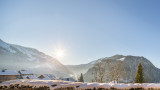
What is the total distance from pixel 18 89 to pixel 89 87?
6159 mm

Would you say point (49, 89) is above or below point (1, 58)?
below

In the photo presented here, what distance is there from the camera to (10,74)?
56000 millimetres

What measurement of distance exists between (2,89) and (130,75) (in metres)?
150

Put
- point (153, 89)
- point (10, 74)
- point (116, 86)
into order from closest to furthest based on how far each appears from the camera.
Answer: point (153, 89)
point (116, 86)
point (10, 74)

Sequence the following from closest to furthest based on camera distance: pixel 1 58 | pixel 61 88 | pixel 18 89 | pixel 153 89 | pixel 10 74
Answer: pixel 153 89, pixel 61 88, pixel 18 89, pixel 10 74, pixel 1 58

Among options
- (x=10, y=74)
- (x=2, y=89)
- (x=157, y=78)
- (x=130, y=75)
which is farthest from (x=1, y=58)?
(x=157, y=78)

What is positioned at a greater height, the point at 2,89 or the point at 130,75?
the point at 2,89

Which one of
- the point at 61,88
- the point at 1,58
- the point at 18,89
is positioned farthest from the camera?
the point at 1,58

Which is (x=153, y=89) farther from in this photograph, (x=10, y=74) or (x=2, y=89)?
(x=10, y=74)

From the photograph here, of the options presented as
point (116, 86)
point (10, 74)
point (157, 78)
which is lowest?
point (157, 78)

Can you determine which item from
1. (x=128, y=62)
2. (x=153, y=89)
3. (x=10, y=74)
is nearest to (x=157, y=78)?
A: (x=128, y=62)

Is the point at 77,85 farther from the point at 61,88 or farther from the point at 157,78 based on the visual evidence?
the point at 157,78

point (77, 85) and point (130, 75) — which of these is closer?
point (77, 85)

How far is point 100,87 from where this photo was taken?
8148 mm
